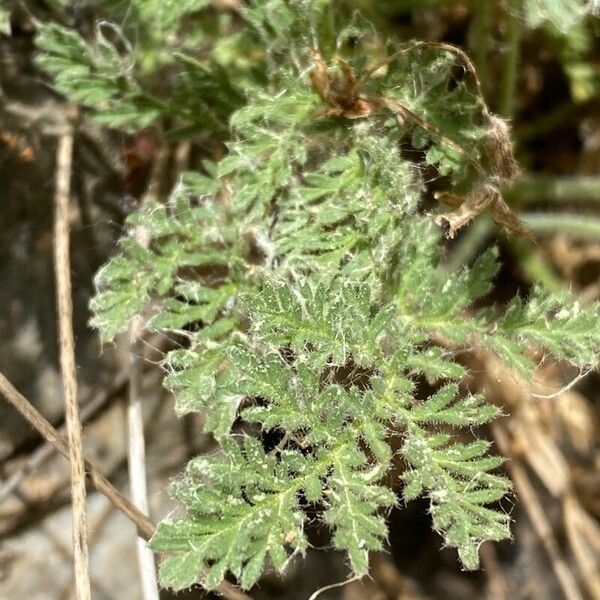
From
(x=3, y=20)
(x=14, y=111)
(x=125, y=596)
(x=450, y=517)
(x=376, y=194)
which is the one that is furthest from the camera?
(x=14, y=111)

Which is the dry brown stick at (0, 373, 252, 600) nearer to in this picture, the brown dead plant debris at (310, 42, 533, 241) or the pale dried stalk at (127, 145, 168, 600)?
the pale dried stalk at (127, 145, 168, 600)

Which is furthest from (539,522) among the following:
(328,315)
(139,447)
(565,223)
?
(328,315)

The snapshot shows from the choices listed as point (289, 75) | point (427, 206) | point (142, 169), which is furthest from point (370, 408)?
point (142, 169)

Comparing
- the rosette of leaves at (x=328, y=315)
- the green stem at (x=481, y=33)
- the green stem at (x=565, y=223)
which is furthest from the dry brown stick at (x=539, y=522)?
the green stem at (x=481, y=33)

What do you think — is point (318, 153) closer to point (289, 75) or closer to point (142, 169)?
point (289, 75)

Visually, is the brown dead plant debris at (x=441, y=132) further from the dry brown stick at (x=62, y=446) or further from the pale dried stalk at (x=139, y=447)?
the dry brown stick at (x=62, y=446)

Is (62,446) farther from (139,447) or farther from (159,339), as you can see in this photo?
(159,339)

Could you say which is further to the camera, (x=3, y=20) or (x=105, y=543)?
(x=105, y=543)
